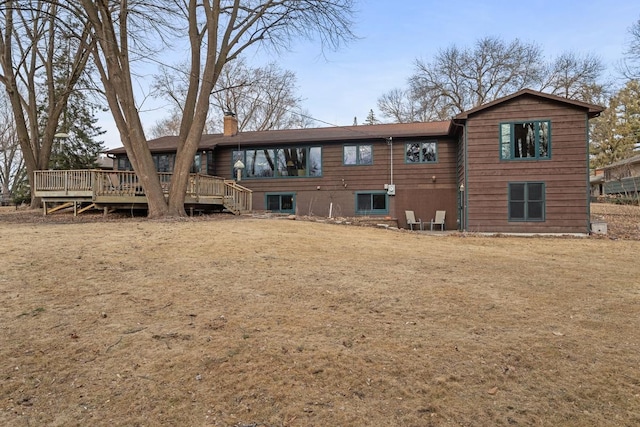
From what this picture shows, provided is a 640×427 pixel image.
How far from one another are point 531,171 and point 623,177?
25592 mm

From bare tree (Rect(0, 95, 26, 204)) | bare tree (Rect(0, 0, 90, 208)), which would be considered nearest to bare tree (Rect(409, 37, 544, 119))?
bare tree (Rect(0, 0, 90, 208))

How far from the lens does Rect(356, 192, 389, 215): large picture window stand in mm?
18516

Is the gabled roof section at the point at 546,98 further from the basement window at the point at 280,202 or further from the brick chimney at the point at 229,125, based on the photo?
the brick chimney at the point at 229,125

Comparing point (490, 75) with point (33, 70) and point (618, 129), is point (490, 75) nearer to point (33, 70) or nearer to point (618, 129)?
point (618, 129)

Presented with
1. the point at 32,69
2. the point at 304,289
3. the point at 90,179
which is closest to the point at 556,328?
the point at 304,289

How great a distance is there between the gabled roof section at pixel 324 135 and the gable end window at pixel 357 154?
1.20ft

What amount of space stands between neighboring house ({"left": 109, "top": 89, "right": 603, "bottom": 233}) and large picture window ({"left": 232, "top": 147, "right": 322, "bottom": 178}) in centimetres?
5

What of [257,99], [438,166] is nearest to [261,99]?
[257,99]

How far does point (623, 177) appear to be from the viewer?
3338cm

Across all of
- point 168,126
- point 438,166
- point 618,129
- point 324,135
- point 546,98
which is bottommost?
point 438,166

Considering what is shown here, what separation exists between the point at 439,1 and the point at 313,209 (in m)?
9.85

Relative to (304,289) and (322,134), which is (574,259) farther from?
(322,134)

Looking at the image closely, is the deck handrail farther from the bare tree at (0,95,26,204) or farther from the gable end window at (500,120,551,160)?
the bare tree at (0,95,26,204)

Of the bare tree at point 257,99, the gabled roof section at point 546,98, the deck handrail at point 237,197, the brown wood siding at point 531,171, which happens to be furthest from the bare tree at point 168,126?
the brown wood siding at point 531,171
